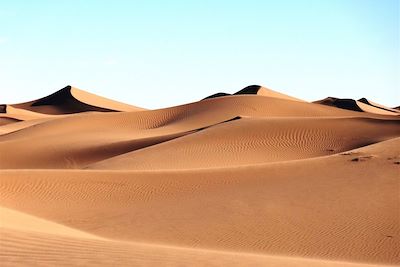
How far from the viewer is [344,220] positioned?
502 inches

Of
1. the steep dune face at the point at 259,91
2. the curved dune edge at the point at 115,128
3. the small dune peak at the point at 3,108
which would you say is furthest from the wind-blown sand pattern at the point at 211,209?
the small dune peak at the point at 3,108

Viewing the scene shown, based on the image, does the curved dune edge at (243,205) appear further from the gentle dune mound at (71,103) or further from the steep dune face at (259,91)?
the gentle dune mound at (71,103)

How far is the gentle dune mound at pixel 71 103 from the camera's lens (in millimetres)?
88938

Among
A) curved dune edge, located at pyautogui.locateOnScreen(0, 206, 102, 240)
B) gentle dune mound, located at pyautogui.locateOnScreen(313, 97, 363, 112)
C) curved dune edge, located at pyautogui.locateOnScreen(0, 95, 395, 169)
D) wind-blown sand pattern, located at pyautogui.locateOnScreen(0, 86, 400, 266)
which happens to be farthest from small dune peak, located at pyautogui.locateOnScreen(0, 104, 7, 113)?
curved dune edge, located at pyautogui.locateOnScreen(0, 206, 102, 240)

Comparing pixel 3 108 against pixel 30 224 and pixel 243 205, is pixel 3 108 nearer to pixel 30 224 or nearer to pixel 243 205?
pixel 243 205

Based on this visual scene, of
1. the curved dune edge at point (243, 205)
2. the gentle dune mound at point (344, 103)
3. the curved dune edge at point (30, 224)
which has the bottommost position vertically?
the curved dune edge at point (243, 205)

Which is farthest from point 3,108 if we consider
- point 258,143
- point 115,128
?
point 258,143

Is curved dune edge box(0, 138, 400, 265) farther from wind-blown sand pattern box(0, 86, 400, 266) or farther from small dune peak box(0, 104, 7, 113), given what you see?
small dune peak box(0, 104, 7, 113)

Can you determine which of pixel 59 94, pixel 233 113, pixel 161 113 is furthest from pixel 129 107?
pixel 233 113

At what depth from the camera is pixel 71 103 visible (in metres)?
91.8

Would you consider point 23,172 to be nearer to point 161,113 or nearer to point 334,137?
point 334,137

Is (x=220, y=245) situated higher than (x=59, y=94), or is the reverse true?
(x=59, y=94)

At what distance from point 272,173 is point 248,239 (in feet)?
21.0

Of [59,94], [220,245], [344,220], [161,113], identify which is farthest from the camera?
[59,94]
